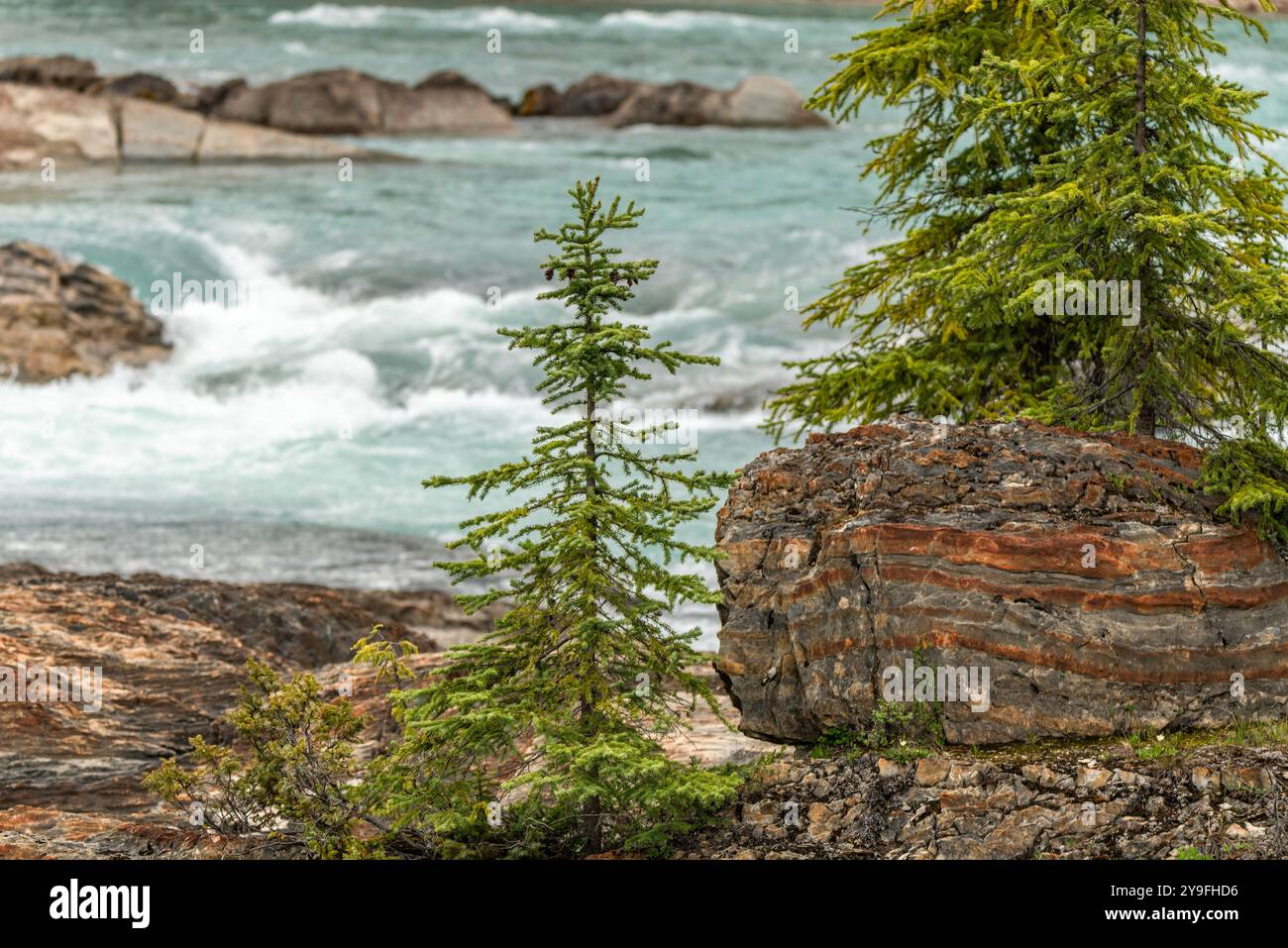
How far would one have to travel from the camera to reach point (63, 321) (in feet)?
113

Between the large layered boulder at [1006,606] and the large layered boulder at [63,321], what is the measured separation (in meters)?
24.5

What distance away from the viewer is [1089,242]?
13641 millimetres

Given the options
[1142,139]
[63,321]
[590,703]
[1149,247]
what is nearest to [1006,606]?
[590,703]

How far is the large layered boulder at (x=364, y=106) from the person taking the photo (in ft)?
180

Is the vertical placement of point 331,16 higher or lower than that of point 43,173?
higher

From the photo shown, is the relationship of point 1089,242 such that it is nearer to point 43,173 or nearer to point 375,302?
point 375,302

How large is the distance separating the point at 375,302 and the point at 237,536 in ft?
47.9

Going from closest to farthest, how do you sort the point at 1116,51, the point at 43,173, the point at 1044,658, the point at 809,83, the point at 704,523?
the point at 1044,658, the point at 1116,51, the point at 704,523, the point at 43,173, the point at 809,83

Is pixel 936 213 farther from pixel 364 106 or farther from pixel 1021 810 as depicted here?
pixel 364 106

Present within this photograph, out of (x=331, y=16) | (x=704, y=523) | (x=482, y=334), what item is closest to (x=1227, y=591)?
(x=704, y=523)

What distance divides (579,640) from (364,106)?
47702 millimetres

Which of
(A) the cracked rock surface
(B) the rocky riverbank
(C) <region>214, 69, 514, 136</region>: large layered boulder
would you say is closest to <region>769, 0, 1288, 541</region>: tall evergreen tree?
(A) the cracked rock surface

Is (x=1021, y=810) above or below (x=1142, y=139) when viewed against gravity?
below

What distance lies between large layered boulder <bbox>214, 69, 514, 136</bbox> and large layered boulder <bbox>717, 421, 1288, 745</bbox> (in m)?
45.4
